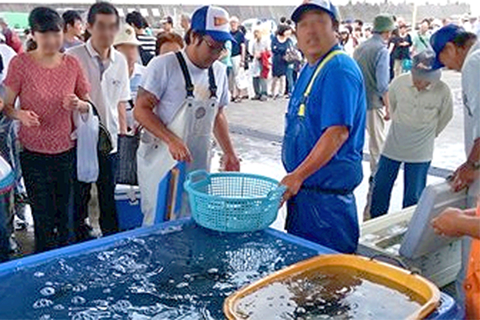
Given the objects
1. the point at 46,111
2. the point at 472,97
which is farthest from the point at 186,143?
the point at 472,97

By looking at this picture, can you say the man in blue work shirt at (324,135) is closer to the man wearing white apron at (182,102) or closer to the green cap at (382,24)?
the man wearing white apron at (182,102)

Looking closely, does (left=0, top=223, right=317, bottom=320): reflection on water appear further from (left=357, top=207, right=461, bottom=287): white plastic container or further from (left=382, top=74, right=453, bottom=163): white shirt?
(left=382, top=74, right=453, bottom=163): white shirt

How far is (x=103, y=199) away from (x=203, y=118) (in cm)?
135

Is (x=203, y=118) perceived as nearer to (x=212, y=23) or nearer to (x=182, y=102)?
(x=182, y=102)

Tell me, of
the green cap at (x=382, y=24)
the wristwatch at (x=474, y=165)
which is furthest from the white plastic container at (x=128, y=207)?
the green cap at (x=382, y=24)

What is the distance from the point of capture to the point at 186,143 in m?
2.93

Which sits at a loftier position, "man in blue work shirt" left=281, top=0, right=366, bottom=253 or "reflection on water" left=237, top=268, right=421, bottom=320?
"man in blue work shirt" left=281, top=0, right=366, bottom=253

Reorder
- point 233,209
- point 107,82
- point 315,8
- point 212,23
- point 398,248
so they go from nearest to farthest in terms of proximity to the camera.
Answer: point 233,209 → point 315,8 → point 212,23 → point 398,248 → point 107,82

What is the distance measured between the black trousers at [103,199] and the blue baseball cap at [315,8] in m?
1.91

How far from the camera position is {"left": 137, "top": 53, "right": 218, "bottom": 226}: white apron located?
2824 millimetres

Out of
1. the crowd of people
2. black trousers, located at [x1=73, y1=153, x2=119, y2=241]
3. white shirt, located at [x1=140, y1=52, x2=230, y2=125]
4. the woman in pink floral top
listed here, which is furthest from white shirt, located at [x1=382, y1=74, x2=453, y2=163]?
the woman in pink floral top

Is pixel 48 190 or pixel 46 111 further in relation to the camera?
pixel 48 190

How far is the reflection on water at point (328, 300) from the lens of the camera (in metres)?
1.60

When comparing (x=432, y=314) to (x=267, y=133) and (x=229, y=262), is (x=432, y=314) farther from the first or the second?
(x=267, y=133)
